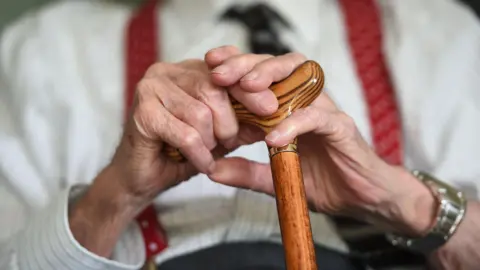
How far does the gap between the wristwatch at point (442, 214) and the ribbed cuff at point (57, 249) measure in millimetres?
296

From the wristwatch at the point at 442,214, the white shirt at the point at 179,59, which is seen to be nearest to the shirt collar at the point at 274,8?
the white shirt at the point at 179,59

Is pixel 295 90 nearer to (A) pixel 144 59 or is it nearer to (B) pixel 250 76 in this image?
(B) pixel 250 76

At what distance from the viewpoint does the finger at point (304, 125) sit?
57cm

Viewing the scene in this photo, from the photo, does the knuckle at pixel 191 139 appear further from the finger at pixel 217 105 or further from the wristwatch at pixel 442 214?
the wristwatch at pixel 442 214

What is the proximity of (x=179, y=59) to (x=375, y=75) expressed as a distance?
0.25 metres

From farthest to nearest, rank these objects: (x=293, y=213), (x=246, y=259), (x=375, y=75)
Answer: (x=375, y=75) < (x=246, y=259) < (x=293, y=213)

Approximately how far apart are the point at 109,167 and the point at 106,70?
247 millimetres

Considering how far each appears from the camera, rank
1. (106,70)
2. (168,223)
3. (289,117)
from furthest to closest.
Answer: (106,70)
(168,223)
(289,117)

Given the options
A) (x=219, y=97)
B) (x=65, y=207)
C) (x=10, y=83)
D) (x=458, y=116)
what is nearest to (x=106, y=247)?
(x=65, y=207)

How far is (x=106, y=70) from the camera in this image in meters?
0.92

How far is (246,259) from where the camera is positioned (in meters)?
0.74

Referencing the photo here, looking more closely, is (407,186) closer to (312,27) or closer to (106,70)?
(312,27)

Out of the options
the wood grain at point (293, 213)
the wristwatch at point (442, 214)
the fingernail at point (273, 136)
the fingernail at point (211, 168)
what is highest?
the fingernail at point (273, 136)

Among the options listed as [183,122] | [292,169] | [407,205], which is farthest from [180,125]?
[407,205]
